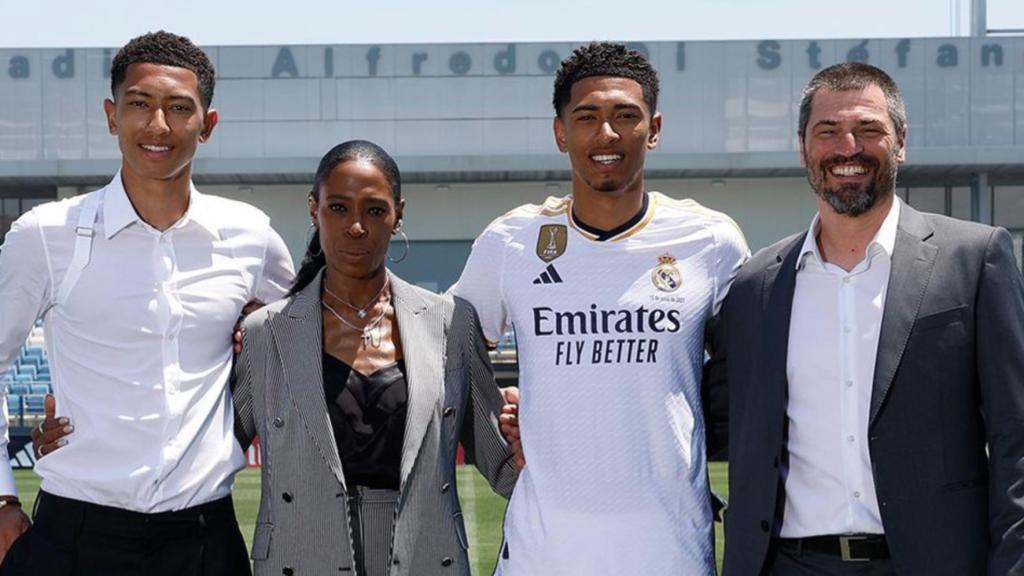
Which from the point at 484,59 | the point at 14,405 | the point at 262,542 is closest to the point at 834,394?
the point at 262,542

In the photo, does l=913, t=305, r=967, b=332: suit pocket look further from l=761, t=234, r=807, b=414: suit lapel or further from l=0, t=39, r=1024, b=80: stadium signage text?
l=0, t=39, r=1024, b=80: stadium signage text

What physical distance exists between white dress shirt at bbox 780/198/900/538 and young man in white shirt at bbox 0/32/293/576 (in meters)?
1.78

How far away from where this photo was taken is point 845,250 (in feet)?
12.6

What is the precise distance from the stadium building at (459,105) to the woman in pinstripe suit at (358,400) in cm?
2284

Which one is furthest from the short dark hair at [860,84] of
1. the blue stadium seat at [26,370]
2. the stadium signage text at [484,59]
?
the stadium signage text at [484,59]

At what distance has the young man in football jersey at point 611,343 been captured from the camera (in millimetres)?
3992

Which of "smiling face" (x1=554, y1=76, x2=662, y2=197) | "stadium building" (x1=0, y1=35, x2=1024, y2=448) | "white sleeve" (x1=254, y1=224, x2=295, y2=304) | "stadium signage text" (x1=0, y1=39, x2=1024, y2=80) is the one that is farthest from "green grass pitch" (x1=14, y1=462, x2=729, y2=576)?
"stadium signage text" (x1=0, y1=39, x2=1024, y2=80)

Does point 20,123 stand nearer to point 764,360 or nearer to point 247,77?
point 247,77

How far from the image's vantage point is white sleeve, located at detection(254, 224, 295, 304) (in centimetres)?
455

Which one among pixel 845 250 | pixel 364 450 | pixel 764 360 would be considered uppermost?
pixel 845 250

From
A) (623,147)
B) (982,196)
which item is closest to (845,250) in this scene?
(623,147)

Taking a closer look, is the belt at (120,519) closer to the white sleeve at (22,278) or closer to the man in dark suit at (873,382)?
the white sleeve at (22,278)

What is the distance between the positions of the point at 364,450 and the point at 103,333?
0.89 metres

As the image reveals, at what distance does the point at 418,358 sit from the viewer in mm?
4066
